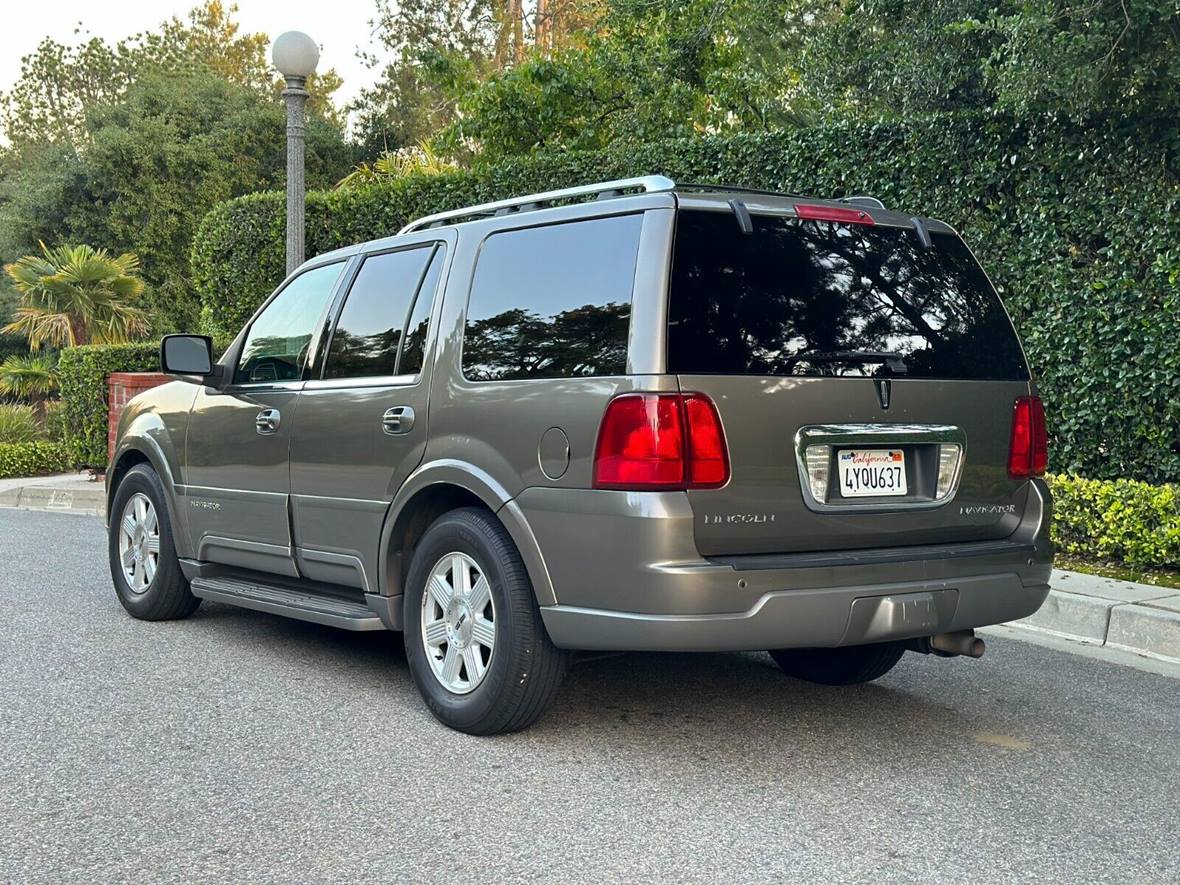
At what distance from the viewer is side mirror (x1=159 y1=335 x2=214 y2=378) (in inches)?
244

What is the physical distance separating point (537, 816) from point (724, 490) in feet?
3.71

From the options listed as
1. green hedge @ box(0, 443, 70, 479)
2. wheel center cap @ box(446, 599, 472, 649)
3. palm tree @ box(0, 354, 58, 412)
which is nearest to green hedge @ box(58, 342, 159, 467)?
green hedge @ box(0, 443, 70, 479)

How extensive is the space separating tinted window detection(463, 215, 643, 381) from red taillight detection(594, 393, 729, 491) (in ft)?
0.62

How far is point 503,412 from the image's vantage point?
460cm

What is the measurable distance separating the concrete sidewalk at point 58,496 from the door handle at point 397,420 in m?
8.94

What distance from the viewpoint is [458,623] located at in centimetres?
481

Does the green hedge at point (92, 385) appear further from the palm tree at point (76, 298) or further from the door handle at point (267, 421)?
the door handle at point (267, 421)

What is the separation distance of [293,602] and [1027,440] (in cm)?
302

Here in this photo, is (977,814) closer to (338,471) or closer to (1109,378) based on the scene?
(338,471)

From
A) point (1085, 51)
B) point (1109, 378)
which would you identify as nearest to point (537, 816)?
point (1085, 51)

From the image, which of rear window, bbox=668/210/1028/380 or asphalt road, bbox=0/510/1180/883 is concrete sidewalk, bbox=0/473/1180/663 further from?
rear window, bbox=668/210/1028/380

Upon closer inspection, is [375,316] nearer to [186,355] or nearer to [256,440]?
[256,440]

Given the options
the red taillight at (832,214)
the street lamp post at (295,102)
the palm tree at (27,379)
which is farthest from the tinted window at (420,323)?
the palm tree at (27,379)

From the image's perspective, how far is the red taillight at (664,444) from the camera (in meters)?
4.11
